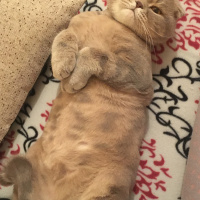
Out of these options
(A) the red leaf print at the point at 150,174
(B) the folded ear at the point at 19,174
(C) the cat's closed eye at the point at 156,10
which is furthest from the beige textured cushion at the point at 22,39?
(A) the red leaf print at the point at 150,174

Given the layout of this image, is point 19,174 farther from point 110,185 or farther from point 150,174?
point 150,174

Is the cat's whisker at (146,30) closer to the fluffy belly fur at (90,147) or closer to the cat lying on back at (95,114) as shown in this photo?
the cat lying on back at (95,114)

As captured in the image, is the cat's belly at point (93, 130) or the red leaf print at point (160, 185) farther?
the red leaf print at point (160, 185)

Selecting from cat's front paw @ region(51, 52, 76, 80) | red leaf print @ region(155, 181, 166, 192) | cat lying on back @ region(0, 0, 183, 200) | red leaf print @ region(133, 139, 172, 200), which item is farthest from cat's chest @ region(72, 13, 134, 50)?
red leaf print @ region(155, 181, 166, 192)

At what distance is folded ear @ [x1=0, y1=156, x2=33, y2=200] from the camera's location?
111 cm

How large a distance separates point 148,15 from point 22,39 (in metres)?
0.54

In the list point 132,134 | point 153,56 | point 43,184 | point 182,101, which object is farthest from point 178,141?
point 43,184

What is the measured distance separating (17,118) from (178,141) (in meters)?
0.78

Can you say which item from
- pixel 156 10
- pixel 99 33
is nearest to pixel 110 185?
pixel 99 33

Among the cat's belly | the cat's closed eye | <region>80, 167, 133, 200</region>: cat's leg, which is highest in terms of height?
the cat's closed eye

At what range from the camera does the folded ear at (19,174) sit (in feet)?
3.63

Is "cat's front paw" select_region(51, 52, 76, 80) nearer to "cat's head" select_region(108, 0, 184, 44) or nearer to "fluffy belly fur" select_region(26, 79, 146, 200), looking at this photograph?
"fluffy belly fur" select_region(26, 79, 146, 200)

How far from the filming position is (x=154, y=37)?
127 cm

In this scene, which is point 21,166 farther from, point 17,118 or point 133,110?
point 133,110
